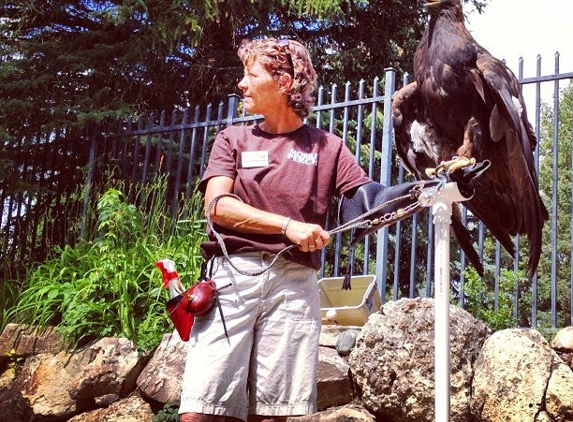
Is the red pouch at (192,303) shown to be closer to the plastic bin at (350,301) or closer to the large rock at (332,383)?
the large rock at (332,383)

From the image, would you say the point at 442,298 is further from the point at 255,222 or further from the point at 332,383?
the point at 332,383

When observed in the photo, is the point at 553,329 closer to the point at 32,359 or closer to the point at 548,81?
the point at 548,81

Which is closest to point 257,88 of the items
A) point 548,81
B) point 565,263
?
point 548,81

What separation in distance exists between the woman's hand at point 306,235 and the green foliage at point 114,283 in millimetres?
2835

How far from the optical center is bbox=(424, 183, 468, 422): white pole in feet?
5.37

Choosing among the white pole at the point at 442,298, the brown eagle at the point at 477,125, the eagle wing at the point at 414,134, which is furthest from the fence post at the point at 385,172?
the white pole at the point at 442,298

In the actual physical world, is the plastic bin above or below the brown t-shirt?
below

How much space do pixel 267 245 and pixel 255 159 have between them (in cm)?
27

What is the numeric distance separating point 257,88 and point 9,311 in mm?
4011

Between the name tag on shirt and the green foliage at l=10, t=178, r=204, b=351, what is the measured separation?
8.78 ft

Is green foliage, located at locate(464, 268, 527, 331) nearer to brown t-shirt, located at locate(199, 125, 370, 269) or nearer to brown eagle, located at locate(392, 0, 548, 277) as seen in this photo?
brown eagle, located at locate(392, 0, 548, 277)

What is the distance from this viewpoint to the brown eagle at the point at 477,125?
12.9 ft

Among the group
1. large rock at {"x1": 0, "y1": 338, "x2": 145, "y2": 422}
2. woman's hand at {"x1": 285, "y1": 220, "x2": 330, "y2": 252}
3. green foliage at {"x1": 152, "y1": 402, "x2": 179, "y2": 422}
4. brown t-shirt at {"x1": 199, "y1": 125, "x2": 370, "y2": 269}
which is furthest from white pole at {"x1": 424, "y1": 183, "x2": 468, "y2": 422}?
large rock at {"x1": 0, "y1": 338, "x2": 145, "y2": 422}

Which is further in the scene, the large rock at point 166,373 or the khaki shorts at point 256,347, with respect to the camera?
the large rock at point 166,373
